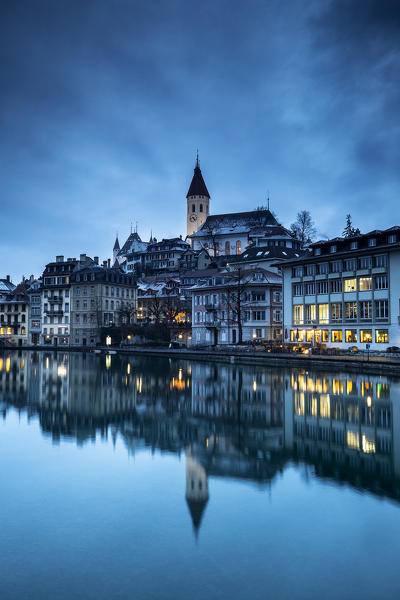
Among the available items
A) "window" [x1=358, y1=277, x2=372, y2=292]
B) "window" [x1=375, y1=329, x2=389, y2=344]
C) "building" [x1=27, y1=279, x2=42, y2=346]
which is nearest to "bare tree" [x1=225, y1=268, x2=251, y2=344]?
"window" [x1=358, y1=277, x2=372, y2=292]

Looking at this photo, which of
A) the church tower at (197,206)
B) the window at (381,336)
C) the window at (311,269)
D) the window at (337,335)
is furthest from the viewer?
the church tower at (197,206)

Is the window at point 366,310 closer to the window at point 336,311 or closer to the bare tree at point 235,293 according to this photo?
the window at point 336,311

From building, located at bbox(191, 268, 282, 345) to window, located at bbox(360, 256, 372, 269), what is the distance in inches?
613

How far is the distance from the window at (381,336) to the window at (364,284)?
4.36m

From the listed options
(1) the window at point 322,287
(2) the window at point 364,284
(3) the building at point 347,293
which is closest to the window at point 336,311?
(3) the building at point 347,293

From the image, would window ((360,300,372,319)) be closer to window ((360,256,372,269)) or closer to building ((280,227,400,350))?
building ((280,227,400,350))

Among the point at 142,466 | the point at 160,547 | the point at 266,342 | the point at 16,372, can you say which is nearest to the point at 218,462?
the point at 142,466

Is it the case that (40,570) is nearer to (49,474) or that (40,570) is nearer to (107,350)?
(49,474)

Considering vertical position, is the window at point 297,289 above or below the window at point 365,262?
below

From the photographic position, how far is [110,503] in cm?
1157

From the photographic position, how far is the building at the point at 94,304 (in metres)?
89.8

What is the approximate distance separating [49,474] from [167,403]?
39.3ft

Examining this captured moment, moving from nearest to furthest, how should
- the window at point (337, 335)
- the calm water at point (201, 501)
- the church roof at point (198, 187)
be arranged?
the calm water at point (201, 501) → the window at point (337, 335) → the church roof at point (198, 187)

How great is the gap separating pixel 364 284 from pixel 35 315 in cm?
6618
